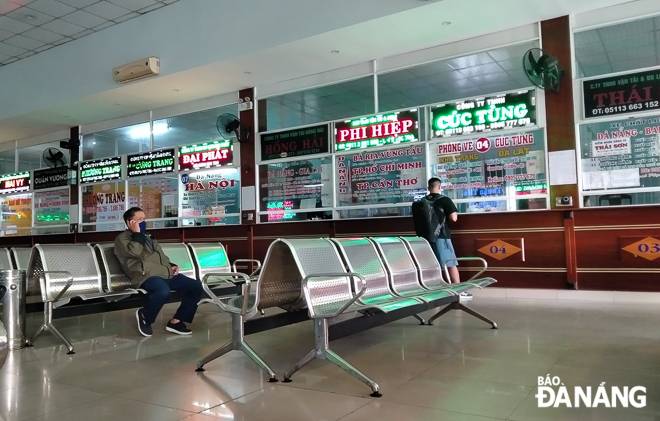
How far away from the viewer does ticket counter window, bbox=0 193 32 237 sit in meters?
12.6

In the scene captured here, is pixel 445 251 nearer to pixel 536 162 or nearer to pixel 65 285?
pixel 536 162

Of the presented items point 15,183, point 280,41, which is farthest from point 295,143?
point 15,183

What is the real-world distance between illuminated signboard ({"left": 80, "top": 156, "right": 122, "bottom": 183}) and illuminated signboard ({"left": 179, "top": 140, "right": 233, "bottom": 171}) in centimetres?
194

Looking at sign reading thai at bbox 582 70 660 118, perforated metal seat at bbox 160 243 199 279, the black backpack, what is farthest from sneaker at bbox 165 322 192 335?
sign reading thai at bbox 582 70 660 118

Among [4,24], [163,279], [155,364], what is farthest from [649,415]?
[4,24]

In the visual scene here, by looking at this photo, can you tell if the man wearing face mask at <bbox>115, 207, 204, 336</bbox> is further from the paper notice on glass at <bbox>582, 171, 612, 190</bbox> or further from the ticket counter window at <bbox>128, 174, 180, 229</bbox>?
the ticket counter window at <bbox>128, 174, 180, 229</bbox>

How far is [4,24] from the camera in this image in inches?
324

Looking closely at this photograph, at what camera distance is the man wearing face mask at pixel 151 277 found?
4.52 meters

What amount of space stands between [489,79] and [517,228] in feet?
8.84

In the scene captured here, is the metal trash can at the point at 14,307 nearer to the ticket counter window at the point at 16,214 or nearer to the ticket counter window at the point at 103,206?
the ticket counter window at the point at 103,206

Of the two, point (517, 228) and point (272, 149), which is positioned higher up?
point (272, 149)

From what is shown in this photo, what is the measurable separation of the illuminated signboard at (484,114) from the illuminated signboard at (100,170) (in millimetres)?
7002

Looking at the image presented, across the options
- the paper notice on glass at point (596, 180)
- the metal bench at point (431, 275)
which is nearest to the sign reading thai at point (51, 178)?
the metal bench at point (431, 275)

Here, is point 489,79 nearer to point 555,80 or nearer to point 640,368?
point 555,80
